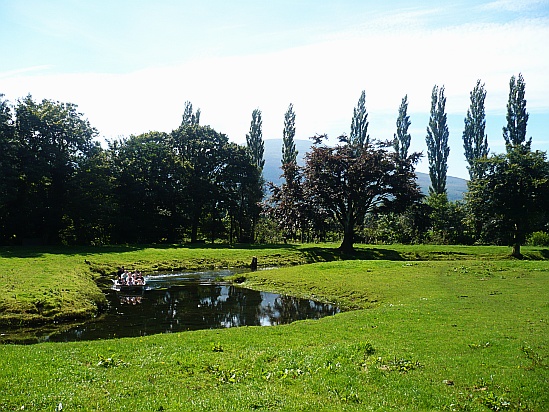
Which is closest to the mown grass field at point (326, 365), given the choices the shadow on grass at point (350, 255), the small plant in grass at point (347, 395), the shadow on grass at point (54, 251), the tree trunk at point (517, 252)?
the small plant in grass at point (347, 395)

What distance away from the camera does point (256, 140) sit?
9400 cm

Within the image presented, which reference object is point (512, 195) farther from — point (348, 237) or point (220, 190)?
point (220, 190)

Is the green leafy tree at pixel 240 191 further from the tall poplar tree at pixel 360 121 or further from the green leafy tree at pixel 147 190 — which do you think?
the tall poplar tree at pixel 360 121

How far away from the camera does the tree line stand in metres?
54.4

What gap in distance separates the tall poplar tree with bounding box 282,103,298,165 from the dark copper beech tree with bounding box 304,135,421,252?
33724 mm

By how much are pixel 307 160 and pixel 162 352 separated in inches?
1898

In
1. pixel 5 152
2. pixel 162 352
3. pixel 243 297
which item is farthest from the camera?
pixel 5 152

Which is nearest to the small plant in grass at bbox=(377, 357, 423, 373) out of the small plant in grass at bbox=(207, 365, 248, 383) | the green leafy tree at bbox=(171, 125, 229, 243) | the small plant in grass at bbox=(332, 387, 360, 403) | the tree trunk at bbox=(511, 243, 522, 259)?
the small plant in grass at bbox=(332, 387, 360, 403)

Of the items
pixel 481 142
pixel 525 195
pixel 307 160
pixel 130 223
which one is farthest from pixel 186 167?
pixel 481 142

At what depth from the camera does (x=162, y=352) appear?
14977 mm

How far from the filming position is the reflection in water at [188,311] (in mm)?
22500

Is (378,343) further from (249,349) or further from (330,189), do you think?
(330,189)

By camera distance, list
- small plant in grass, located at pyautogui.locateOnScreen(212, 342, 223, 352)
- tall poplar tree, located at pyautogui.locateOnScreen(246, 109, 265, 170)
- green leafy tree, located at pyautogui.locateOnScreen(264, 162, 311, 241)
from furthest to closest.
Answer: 1. tall poplar tree, located at pyautogui.locateOnScreen(246, 109, 265, 170)
2. green leafy tree, located at pyautogui.locateOnScreen(264, 162, 311, 241)
3. small plant in grass, located at pyautogui.locateOnScreen(212, 342, 223, 352)

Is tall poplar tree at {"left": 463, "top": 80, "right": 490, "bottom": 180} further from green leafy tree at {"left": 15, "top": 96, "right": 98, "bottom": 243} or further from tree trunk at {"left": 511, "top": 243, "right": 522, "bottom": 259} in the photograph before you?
green leafy tree at {"left": 15, "top": 96, "right": 98, "bottom": 243}
